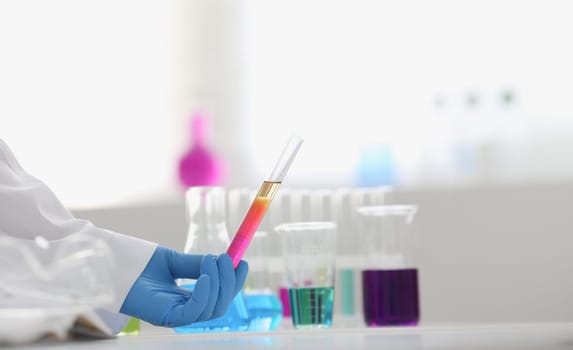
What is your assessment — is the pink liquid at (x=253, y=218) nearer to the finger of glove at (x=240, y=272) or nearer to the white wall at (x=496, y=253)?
the finger of glove at (x=240, y=272)

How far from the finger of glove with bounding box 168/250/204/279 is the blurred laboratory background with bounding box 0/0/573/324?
1.48m

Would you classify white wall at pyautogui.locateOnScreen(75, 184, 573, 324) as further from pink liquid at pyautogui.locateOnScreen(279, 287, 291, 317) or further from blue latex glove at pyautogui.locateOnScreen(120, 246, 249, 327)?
blue latex glove at pyautogui.locateOnScreen(120, 246, 249, 327)

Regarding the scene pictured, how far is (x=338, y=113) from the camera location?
11.5ft

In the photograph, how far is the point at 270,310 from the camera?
6.31 feet

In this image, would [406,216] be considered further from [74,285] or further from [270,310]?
[74,285]

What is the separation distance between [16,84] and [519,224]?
1.98 m

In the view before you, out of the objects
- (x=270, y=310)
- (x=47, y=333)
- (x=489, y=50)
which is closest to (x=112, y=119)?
(x=489, y=50)

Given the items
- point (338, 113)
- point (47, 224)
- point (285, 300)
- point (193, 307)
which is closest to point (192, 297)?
point (193, 307)

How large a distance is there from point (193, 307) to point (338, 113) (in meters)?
2.11

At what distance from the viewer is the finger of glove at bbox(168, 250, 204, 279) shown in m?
1.61

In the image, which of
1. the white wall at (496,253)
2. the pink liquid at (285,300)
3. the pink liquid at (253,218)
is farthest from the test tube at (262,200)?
the white wall at (496,253)

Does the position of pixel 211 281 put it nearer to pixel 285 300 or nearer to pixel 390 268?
pixel 390 268

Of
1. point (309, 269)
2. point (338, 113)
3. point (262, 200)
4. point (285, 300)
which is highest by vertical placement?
point (338, 113)

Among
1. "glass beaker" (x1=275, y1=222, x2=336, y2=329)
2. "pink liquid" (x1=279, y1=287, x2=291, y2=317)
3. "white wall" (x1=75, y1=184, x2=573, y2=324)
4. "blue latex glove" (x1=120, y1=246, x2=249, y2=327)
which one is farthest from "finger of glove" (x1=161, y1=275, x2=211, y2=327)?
"white wall" (x1=75, y1=184, x2=573, y2=324)
